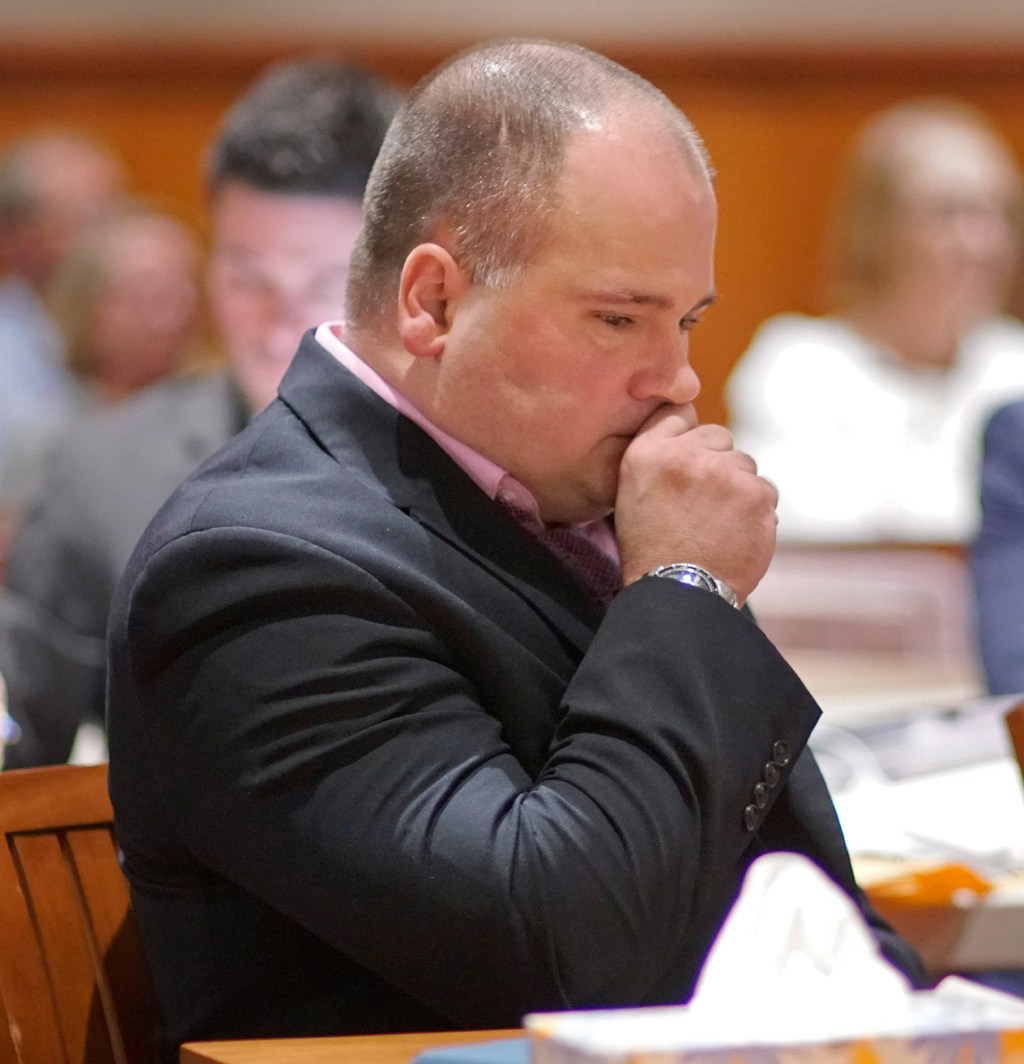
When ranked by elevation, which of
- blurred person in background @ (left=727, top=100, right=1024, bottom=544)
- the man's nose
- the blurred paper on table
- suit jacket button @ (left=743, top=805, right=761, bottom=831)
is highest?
the man's nose

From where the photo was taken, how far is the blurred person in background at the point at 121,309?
4918 mm

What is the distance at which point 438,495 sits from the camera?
4.69ft

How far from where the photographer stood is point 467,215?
4.61 ft

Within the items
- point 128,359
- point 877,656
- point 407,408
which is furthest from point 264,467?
point 128,359

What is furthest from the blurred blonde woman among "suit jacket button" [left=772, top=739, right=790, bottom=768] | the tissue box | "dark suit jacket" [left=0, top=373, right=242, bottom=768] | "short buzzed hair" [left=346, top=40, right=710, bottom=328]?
the tissue box

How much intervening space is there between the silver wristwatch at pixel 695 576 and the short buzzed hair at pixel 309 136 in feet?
4.39

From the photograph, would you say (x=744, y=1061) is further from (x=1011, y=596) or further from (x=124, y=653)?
(x=1011, y=596)

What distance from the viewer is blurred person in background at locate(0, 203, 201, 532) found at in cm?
492

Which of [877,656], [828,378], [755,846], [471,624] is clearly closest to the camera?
[471,624]

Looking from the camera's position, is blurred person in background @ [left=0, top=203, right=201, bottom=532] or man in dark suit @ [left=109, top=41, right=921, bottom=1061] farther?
blurred person in background @ [left=0, top=203, right=201, bottom=532]

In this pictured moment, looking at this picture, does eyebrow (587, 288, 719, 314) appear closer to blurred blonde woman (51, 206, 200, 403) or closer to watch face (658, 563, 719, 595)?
watch face (658, 563, 719, 595)

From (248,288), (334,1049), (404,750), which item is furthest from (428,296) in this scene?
(248,288)

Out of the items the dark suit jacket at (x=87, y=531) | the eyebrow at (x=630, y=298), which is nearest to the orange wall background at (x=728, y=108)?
the dark suit jacket at (x=87, y=531)

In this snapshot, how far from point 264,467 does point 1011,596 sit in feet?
5.01
